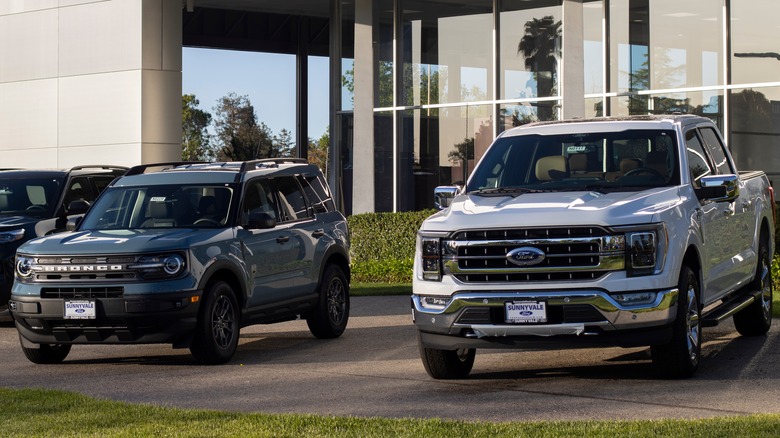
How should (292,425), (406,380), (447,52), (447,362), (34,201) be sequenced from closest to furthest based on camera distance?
(292,425) → (447,362) → (406,380) → (34,201) → (447,52)

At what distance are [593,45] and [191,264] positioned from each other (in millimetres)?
14894

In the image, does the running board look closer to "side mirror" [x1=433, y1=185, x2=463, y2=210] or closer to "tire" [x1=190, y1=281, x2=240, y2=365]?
"side mirror" [x1=433, y1=185, x2=463, y2=210]

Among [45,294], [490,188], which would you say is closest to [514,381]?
[490,188]

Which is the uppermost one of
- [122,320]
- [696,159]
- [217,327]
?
[696,159]

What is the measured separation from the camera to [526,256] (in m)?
9.34

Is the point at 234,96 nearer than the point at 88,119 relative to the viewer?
No

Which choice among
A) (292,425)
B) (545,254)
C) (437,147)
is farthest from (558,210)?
(437,147)

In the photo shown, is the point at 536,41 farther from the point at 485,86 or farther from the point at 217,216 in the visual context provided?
the point at 217,216

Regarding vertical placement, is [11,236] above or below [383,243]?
above

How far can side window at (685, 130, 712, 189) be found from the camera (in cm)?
1086

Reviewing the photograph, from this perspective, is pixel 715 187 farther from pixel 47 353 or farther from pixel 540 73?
pixel 540 73

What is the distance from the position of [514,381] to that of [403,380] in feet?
2.99

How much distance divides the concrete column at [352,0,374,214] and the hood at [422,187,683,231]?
17663 mm

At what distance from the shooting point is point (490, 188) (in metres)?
10.8
